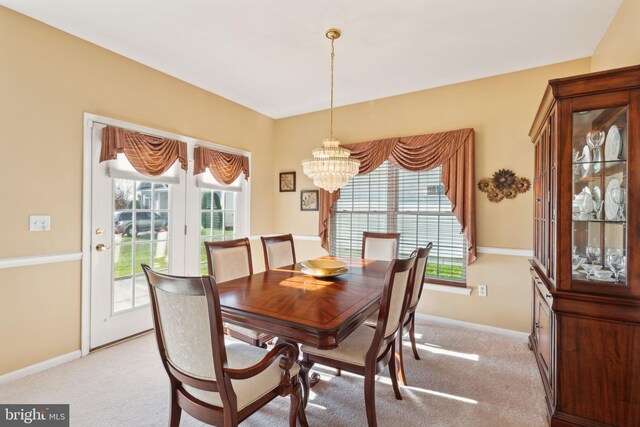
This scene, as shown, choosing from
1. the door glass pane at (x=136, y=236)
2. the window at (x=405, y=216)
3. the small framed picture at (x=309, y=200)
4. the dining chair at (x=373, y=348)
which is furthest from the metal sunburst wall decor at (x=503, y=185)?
the door glass pane at (x=136, y=236)

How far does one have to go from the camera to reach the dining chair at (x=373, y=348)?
168 cm

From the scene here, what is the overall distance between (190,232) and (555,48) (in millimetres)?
4141

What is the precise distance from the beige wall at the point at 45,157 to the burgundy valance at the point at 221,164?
0.74 metres

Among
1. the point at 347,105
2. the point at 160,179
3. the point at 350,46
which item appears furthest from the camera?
the point at 347,105

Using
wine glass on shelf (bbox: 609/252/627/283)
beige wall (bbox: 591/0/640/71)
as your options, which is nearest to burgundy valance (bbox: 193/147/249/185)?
wine glass on shelf (bbox: 609/252/627/283)

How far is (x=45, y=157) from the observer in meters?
2.45

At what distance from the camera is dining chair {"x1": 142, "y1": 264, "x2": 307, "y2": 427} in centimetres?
124

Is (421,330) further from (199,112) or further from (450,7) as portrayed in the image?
(199,112)

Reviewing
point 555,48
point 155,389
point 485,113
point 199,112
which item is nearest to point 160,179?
point 199,112

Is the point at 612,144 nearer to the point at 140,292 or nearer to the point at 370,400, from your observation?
the point at 370,400

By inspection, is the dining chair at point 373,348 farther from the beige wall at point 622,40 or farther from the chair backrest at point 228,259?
the beige wall at point 622,40

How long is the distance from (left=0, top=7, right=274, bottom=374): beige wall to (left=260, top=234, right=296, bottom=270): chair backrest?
5.34 feet

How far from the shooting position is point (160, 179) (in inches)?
127

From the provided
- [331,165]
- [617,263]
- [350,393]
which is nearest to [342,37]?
[331,165]
